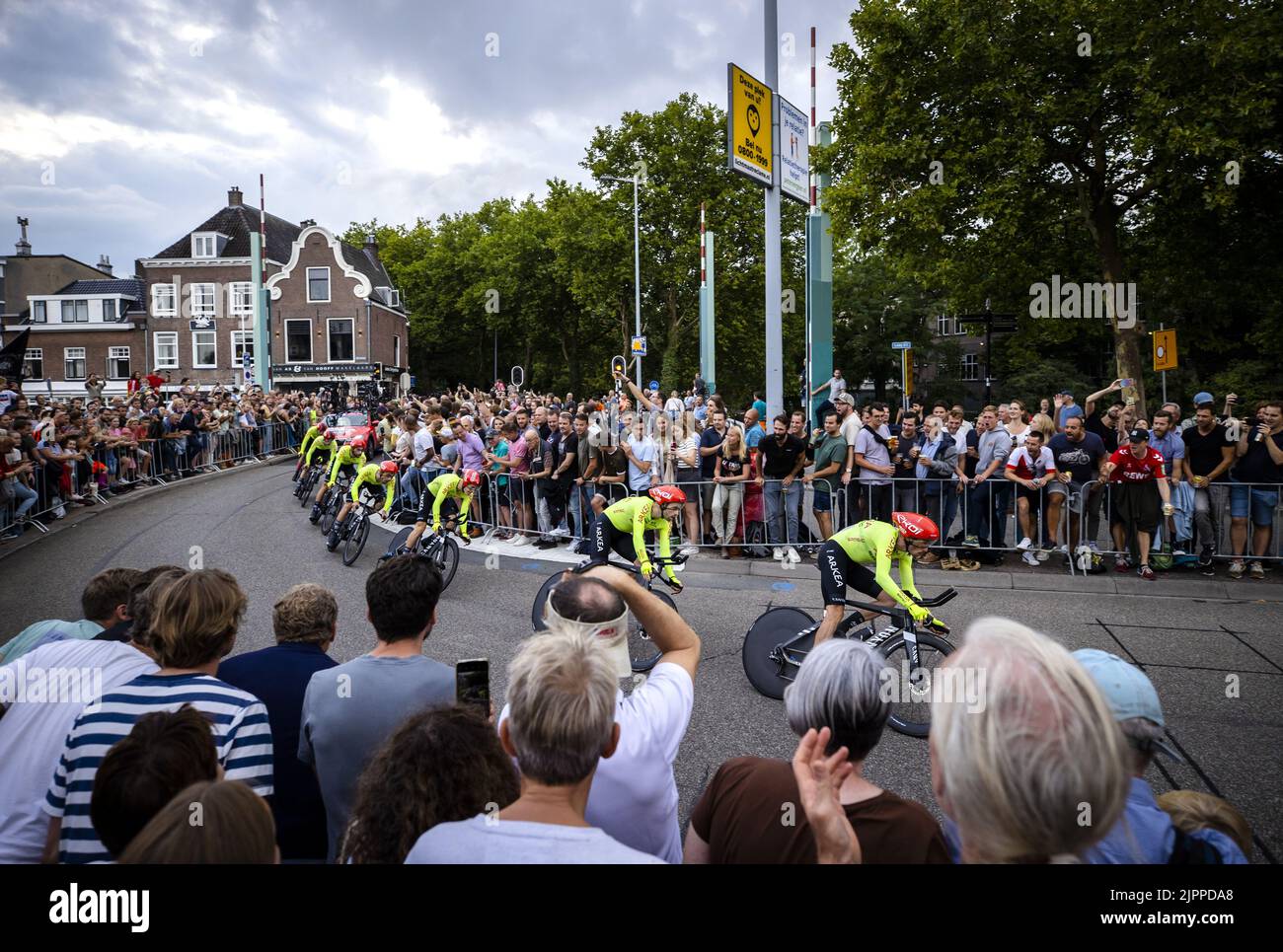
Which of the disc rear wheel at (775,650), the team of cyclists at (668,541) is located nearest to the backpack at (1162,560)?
the team of cyclists at (668,541)

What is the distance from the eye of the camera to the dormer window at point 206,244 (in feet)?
166

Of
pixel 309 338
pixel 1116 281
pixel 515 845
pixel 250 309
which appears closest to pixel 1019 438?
pixel 515 845

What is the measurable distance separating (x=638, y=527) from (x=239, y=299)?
50.6 meters

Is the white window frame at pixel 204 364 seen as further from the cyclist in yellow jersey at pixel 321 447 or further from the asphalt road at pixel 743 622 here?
the asphalt road at pixel 743 622

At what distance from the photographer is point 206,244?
50.7 m

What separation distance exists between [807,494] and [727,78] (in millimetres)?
6036

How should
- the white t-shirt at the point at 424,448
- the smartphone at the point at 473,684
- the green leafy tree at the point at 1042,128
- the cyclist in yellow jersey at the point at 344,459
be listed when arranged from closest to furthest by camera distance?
1. the smartphone at the point at 473,684
2. the cyclist in yellow jersey at the point at 344,459
3. the white t-shirt at the point at 424,448
4. the green leafy tree at the point at 1042,128

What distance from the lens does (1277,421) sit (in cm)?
959

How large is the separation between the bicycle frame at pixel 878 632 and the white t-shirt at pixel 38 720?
3.65 meters

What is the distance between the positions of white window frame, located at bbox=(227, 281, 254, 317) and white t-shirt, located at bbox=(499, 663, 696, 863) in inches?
2135

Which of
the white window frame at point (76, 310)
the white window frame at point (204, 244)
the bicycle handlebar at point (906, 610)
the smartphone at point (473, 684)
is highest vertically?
the white window frame at point (204, 244)

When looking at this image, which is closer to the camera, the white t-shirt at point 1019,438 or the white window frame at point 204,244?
the white t-shirt at point 1019,438

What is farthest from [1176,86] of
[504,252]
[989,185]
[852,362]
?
[504,252]
